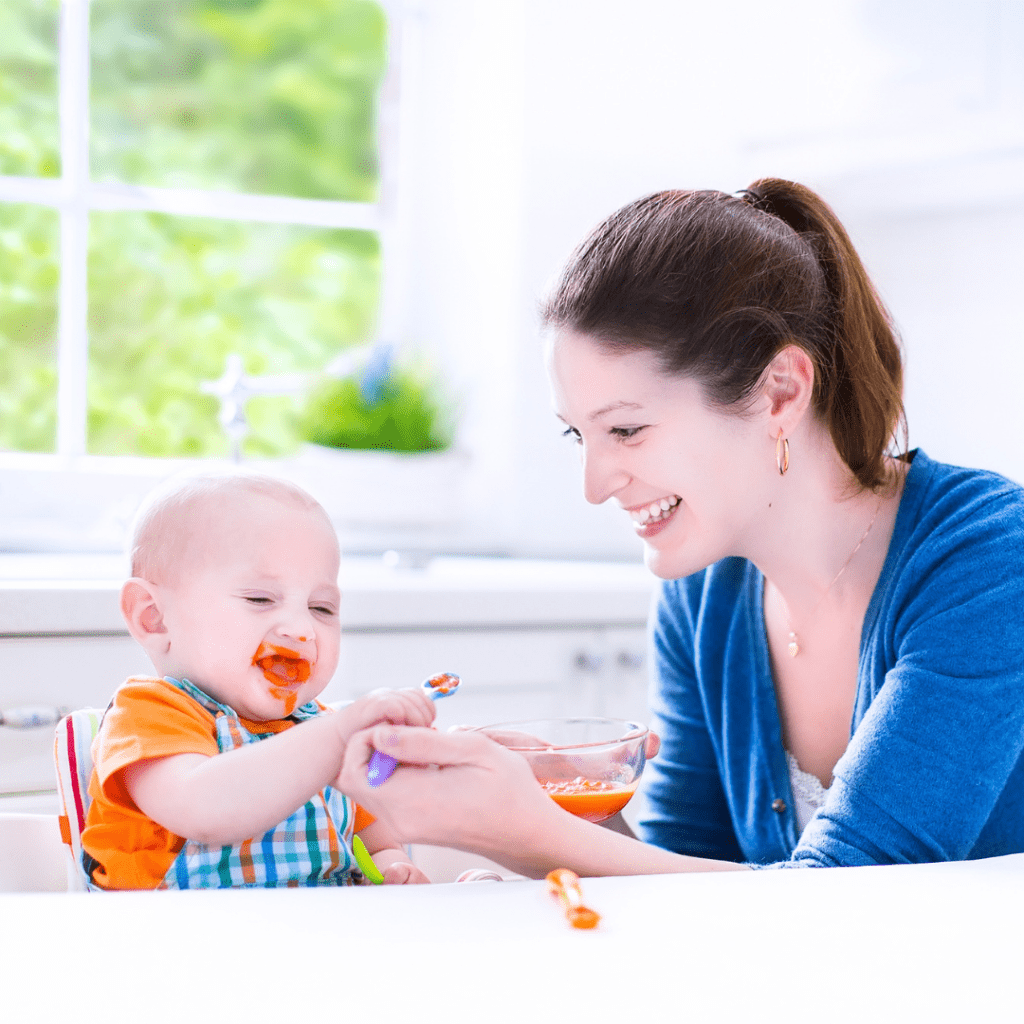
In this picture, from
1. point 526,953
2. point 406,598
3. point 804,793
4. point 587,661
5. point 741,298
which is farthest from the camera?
point 587,661

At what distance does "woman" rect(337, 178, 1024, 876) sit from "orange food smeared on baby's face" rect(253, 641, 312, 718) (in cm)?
24

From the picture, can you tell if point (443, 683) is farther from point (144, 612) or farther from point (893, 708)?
point (893, 708)

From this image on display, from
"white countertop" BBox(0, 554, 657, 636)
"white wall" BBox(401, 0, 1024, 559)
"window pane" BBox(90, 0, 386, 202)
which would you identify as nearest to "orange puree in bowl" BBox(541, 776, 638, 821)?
"white countertop" BBox(0, 554, 657, 636)

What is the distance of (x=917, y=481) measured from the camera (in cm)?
138

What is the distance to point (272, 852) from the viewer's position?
3.41 ft

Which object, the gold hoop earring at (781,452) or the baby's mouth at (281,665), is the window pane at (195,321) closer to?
the gold hoop earring at (781,452)

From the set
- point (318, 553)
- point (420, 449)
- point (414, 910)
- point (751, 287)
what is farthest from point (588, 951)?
point (420, 449)

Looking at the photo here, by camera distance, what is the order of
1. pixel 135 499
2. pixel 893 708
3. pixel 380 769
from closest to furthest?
pixel 380 769 < pixel 893 708 < pixel 135 499

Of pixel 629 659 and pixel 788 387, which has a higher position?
pixel 788 387

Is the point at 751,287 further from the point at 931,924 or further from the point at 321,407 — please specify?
the point at 321,407

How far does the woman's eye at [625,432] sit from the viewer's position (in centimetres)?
129

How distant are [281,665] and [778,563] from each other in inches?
25.4

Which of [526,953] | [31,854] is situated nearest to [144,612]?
[31,854]

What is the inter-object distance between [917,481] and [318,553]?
690 millimetres
